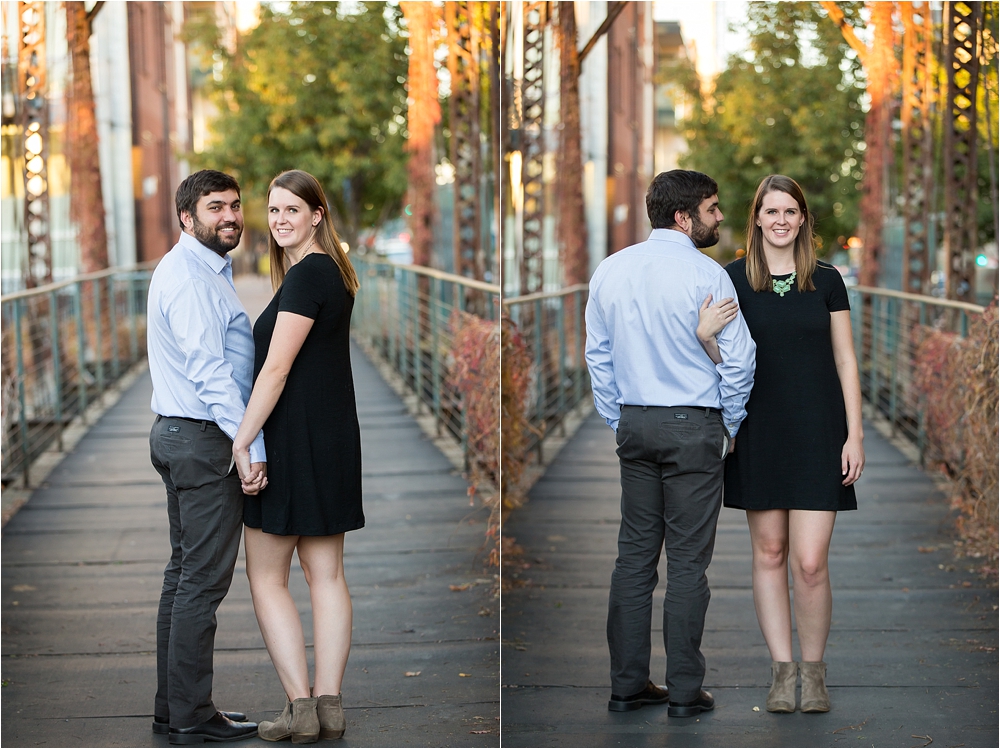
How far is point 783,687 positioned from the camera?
3074 millimetres

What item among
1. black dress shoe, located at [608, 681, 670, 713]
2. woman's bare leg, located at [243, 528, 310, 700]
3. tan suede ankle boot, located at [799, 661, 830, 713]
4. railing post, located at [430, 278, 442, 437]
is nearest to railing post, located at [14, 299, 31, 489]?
woman's bare leg, located at [243, 528, 310, 700]

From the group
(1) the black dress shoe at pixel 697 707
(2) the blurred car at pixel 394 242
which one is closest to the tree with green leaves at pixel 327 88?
(2) the blurred car at pixel 394 242

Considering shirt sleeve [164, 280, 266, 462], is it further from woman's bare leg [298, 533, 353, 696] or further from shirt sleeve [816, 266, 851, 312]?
shirt sleeve [816, 266, 851, 312]

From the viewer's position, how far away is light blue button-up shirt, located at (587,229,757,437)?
278 centimetres

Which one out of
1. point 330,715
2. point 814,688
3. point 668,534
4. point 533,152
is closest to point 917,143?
point 533,152

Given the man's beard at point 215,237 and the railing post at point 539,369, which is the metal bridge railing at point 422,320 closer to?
the railing post at point 539,369

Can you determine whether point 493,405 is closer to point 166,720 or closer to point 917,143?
point 166,720

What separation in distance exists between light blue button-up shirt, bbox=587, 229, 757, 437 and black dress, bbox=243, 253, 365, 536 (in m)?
0.66

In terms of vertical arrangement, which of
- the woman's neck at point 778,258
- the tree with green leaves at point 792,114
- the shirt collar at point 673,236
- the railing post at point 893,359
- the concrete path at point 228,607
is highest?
the tree with green leaves at point 792,114

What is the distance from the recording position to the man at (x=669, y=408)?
2797 millimetres

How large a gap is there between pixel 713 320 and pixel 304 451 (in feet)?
3.43

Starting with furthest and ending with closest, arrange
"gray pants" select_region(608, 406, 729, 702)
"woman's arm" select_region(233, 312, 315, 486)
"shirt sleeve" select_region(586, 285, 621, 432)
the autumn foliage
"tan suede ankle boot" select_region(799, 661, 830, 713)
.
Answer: the autumn foliage
"tan suede ankle boot" select_region(799, 661, 830, 713)
"shirt sleeve" select_region(586, 285, 621, 432)
"gray pants" select_region(608, 406, 729, 702)
"woman's arm" select_region(233, 312, 315, 486)

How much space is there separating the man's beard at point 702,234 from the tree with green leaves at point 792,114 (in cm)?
21

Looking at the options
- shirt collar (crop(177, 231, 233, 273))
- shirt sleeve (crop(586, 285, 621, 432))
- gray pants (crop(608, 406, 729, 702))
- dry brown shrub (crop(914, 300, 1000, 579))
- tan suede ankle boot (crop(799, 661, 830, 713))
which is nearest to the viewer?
shirt collar (crop(177, 231, 233, 273))
